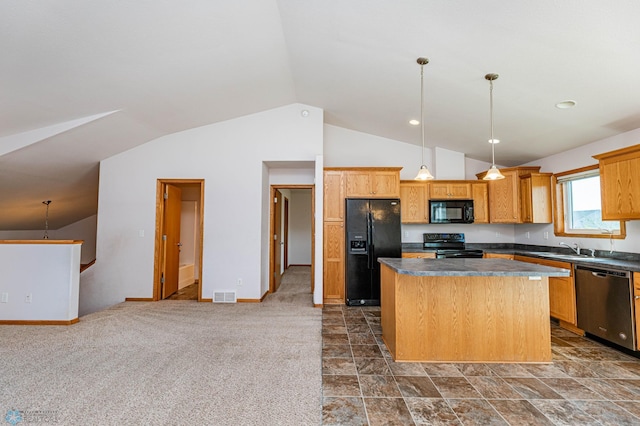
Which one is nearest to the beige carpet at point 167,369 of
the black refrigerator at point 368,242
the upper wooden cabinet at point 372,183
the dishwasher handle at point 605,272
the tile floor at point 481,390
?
the tile floor at point 481,390

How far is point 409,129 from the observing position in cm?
483

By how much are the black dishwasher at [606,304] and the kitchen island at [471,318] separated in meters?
0.84

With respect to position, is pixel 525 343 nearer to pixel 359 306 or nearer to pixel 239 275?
pixel 359 306

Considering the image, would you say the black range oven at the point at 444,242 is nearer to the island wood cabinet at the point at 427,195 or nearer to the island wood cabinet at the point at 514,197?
the island wood cabinet at the point at 427,195

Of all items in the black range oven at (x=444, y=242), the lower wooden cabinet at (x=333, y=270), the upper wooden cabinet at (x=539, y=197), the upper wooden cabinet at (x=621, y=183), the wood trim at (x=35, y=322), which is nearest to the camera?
the upper wooden cabinet at (x=621, y=183)

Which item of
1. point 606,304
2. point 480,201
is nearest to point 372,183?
point 480,201

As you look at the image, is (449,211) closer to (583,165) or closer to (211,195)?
(583,165)

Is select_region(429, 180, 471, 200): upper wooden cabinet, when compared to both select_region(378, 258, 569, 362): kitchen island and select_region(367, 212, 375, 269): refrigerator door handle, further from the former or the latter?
select_region(378, 258, 569, 362): kitchen island

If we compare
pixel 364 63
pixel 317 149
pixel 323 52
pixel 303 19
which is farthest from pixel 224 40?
pixel 317 149

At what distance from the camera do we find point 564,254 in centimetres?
409

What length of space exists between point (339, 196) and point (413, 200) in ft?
4.48

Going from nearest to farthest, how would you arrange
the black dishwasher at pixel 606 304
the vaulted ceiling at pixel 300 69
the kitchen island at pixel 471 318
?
the vaulted ceiling at pixel 300 69, the kitchen island at pixel 471 318, the black dishwasher at pixel 606 304

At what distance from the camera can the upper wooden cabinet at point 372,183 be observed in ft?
15.4

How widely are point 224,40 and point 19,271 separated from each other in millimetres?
3760
